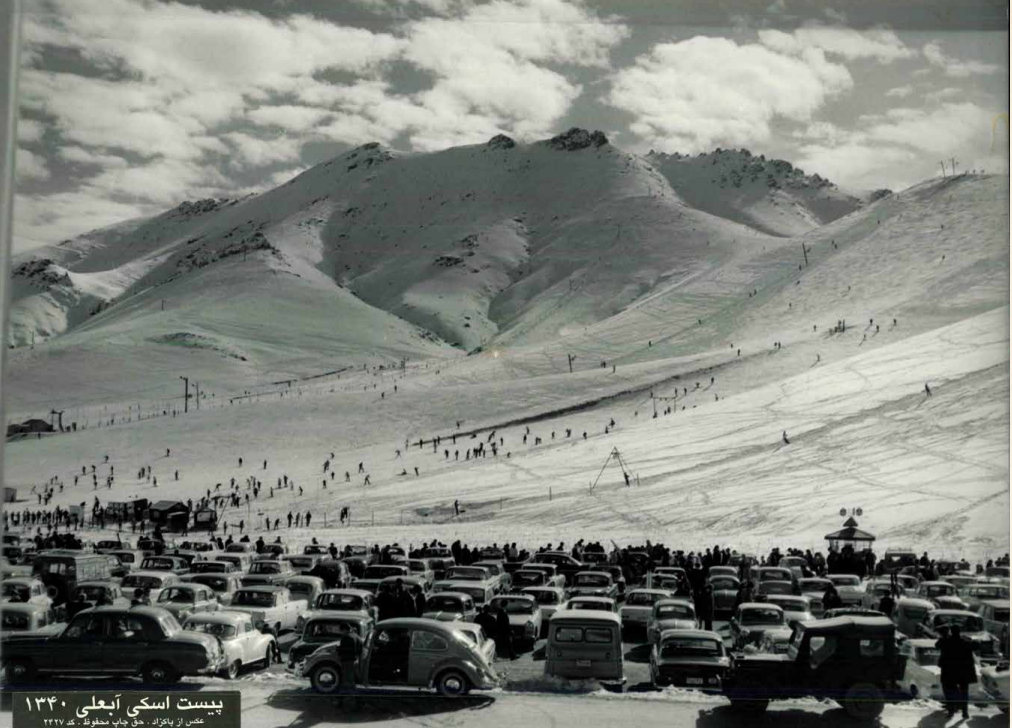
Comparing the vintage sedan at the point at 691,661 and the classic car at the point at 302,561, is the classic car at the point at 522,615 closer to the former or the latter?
the vintage sedan at the point at 691,661

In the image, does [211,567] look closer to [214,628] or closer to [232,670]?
[214,628]

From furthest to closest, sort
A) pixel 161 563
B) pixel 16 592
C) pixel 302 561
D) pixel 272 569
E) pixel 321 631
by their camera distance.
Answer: pixel 302 561
pixel 161 563
pixel 272 569
pixel 16 592
pixel 321 631

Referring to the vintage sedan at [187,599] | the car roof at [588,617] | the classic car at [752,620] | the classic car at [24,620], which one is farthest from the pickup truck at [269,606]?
the classic car at [752,620]

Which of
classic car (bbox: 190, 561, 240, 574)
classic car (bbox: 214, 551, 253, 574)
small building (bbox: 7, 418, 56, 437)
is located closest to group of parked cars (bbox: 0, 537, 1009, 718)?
small building (bbox: 7, 418, 56, 437)

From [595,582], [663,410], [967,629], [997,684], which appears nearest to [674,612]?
[595,582]

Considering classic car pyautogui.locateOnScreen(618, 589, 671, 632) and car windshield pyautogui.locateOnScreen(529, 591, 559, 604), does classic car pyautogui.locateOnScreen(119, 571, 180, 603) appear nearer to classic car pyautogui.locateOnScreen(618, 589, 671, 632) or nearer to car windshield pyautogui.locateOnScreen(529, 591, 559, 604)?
car windshield pyautogui.locateOnScreen(529, 591, 559, 604)

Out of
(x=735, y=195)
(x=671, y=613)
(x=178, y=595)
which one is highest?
(x=735, y=195)
